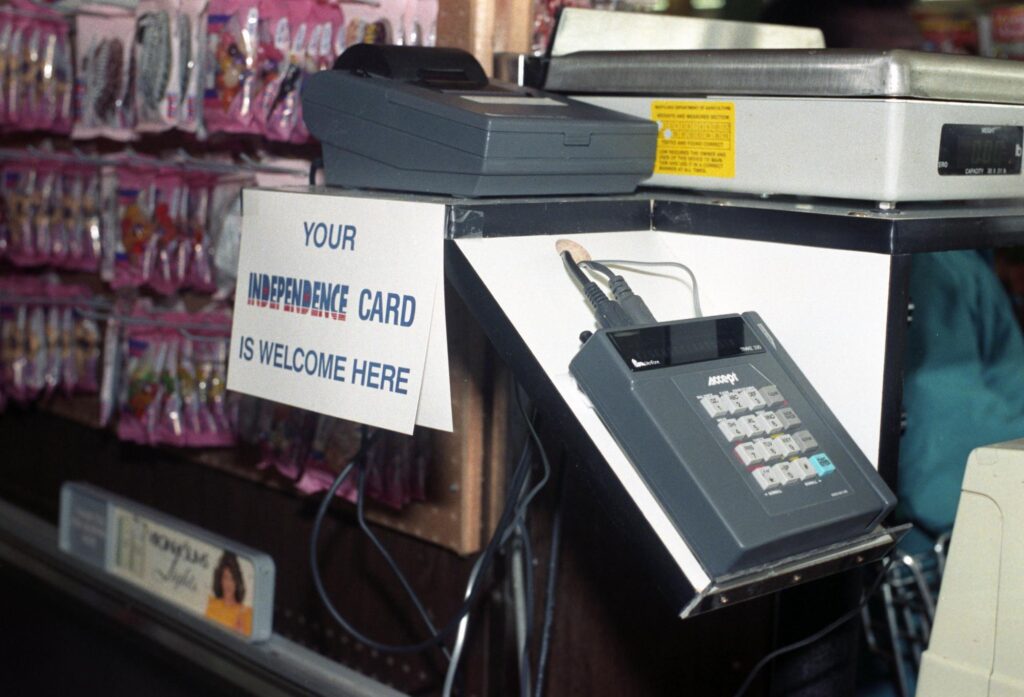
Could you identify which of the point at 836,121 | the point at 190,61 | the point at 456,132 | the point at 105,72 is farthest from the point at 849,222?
the point at 105,72

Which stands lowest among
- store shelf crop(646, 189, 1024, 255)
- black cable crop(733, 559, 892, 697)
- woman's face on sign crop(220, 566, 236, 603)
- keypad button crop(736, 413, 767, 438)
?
woman's face on sign crop(220, 566, 236, 603)

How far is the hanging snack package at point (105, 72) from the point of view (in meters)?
1.93

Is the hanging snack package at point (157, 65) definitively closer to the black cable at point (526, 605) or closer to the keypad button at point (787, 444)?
the black cable at point (526, 605)

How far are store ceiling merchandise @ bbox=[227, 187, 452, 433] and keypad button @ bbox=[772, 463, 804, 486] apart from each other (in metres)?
0.31

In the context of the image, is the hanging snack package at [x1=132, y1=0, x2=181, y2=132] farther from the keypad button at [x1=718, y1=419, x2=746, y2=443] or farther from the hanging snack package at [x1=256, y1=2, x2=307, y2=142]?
the keypad button at [x1=718, y1=419, x2=746, y2=443]

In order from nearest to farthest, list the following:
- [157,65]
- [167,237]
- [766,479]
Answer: [766,479]
[157,65]
[167,237]

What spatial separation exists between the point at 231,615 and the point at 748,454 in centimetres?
101

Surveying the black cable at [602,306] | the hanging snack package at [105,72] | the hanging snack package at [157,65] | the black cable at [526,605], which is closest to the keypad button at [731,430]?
the black cable at [602,306]

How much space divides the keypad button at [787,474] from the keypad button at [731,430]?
1.4 inches

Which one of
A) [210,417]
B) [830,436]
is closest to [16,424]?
[210,417]

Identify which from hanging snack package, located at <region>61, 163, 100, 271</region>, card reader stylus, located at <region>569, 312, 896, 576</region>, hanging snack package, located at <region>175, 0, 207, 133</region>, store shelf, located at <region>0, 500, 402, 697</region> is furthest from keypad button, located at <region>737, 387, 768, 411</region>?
hanging snack package, located at <region>61, 163, 100, 271</region>

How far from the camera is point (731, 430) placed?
896 millimetres

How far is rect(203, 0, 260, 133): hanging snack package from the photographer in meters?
1.68

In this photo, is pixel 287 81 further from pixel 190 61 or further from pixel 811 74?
pixel 811 74
